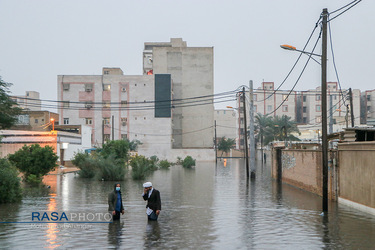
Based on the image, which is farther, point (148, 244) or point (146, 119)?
point (146, 119)

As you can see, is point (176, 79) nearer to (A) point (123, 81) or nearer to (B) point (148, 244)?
(A) point (123, 81)

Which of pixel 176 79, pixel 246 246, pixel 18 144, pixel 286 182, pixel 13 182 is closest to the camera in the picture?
pixel 246 246

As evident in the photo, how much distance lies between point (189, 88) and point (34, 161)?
6665 centimetres

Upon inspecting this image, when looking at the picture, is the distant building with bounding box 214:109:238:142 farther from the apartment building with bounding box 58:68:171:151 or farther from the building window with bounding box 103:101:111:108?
the building window with bounding box 103:101:111:108

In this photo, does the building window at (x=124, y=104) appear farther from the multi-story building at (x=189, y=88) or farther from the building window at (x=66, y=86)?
the multi-story building at (x=189, y=88)

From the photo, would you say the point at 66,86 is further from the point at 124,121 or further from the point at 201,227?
the point at 201,227

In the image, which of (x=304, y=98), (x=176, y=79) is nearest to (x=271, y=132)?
(x=176, y=79)

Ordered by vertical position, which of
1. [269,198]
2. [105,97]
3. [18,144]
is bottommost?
[269,198]

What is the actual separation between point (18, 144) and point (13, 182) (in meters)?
29.9

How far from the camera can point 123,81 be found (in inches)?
3378

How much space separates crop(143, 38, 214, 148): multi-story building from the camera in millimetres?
94750

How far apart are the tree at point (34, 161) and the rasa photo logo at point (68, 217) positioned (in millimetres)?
14398

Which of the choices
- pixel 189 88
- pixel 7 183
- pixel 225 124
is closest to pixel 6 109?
pixel 7 183

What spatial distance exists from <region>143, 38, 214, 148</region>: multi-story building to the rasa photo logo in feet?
257
